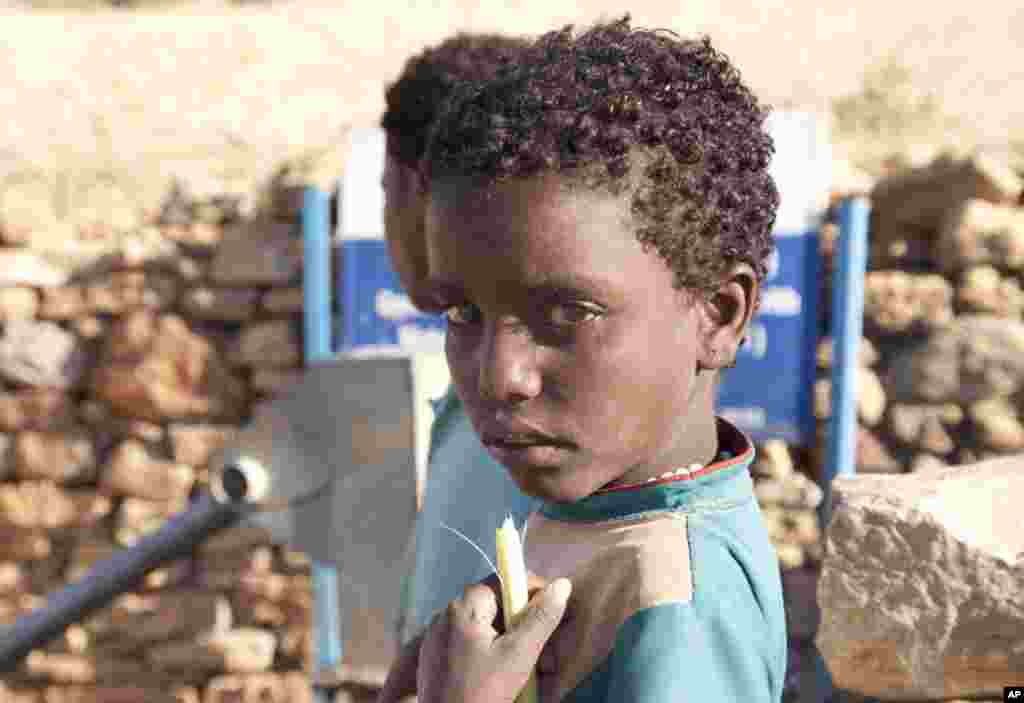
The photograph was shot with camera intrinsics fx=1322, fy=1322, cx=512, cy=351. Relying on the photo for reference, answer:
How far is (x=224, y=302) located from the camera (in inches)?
210

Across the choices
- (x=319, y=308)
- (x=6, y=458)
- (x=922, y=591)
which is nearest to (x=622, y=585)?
(x=922, y=591)

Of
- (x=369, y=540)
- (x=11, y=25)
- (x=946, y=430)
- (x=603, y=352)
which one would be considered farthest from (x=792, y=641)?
(x=11, y=25)

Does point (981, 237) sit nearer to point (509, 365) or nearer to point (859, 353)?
point (859, 353)

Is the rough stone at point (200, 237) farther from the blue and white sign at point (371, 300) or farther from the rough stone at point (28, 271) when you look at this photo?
the blue and white sign at point (371, 300)

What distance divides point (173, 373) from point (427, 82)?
3.57 m

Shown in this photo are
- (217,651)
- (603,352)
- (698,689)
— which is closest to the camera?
(698,689)

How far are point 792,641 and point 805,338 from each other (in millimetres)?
980

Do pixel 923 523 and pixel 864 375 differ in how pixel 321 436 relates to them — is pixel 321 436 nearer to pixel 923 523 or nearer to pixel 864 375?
pixel 923 523

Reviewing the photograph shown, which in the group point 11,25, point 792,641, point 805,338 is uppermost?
point 11,25

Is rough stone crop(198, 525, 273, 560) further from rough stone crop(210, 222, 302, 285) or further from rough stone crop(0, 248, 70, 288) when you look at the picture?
rough stone crop(0, 248, 70, 288)

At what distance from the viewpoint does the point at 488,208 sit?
3.50ft

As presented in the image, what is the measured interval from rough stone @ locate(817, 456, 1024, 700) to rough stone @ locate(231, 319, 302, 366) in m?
4.00

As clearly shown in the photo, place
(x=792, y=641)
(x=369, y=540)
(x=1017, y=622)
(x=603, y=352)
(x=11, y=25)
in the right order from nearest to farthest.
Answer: (x=603, y=352) < (x=1017, y=622) < (x=369, y=540) < (x=792, y=641) < (x=11, y=25)

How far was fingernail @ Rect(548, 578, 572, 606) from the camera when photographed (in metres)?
1.01
